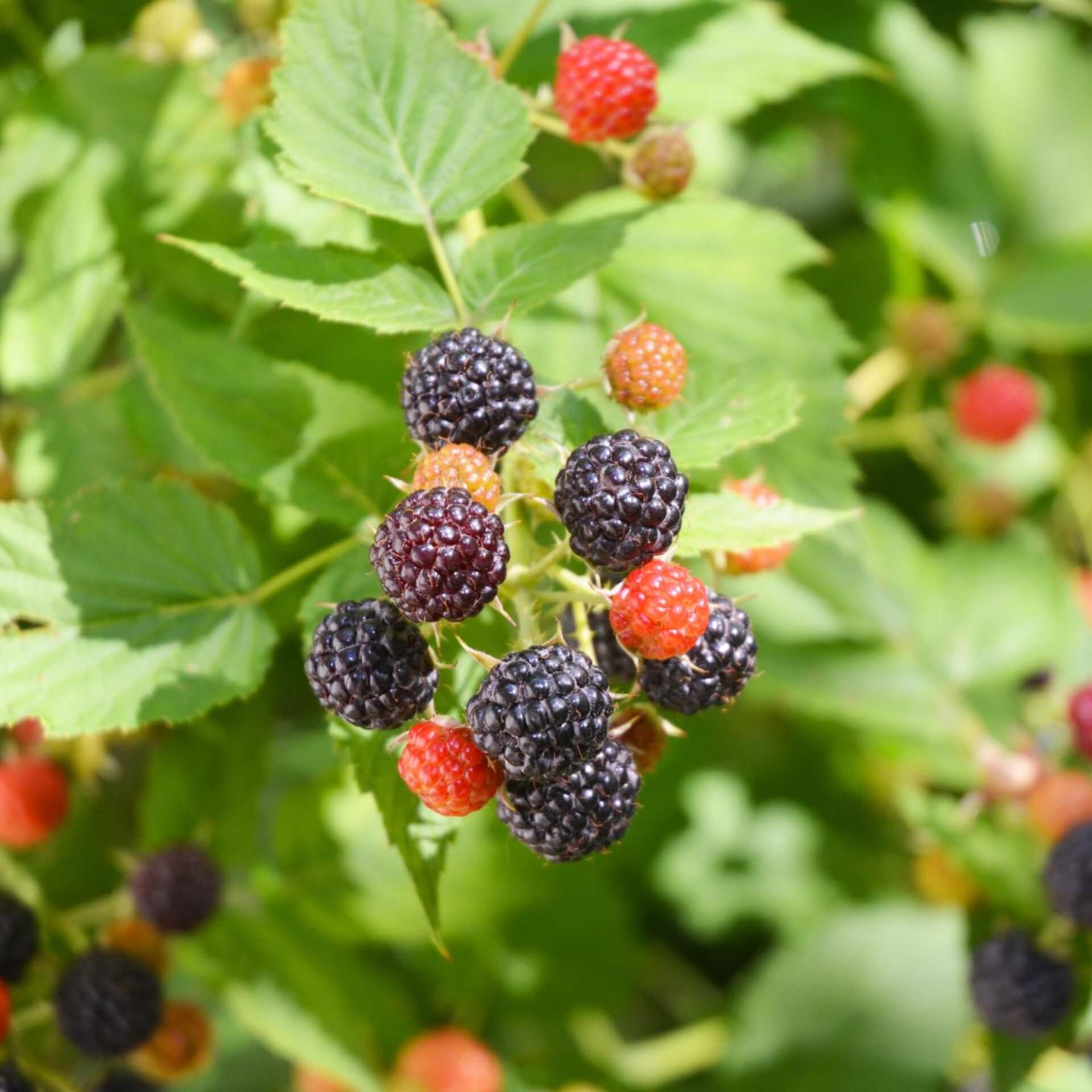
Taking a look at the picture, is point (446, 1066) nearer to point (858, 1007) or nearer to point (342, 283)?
point (858, 1007)

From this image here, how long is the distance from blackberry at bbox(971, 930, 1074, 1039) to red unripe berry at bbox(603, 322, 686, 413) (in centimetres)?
109

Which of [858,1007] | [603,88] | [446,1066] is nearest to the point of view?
[603,88]

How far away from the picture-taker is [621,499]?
864mm

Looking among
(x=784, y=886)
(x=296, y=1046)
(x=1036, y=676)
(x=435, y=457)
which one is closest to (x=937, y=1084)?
(x=784, y=886)

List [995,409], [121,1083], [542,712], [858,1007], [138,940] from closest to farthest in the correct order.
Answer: [542,712]
[121,1083]
[138,940]
[995,409]
[858,1007]

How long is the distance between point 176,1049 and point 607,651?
0.99 m

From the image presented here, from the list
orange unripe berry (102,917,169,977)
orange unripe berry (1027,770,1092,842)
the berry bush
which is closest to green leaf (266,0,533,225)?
the berry bush

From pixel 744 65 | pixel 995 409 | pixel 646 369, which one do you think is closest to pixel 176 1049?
pixel 646 369

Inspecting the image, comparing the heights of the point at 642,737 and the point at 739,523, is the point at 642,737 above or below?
below

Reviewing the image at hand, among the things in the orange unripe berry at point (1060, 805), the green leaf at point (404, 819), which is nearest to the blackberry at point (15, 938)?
the green leaf at point (404, 819)

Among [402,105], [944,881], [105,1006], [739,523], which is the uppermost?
[402,105]

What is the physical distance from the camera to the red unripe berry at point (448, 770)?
2.90 ft

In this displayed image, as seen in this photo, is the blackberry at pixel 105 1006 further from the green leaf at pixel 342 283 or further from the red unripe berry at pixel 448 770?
the green leaf at pixel 342 283

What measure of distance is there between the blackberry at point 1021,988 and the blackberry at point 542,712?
3.48 ft
